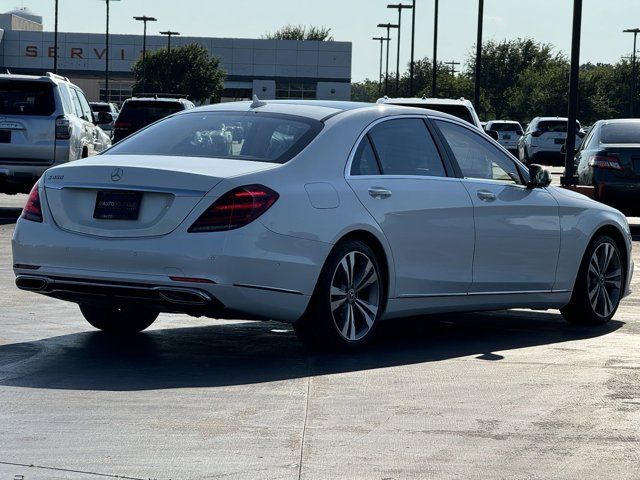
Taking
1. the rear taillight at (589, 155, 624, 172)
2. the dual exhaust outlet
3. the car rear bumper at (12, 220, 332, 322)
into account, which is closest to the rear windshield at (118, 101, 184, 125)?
the rear taillight at (589, 155, 624, 172)

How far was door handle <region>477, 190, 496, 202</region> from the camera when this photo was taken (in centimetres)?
1005

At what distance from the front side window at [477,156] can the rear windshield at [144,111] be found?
69.5ft

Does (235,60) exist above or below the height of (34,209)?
above

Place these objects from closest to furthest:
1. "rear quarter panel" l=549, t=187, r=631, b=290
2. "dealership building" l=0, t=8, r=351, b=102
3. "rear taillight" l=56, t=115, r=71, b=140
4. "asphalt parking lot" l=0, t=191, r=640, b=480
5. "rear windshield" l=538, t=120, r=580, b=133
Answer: "asphalt parking lot" l=0, t=191, r=640, b=480 < "rear quarter panel" l=549, t=187, r=631, b=290 < "rear taillight" l=56, t=115, r=71, b=140 < "rear windshield" l=538, t=120, r=580, b=133 < "dealership building" l=0, t=8, r=351, b=102

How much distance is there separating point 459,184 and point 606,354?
144 cm

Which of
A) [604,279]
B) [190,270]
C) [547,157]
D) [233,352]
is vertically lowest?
[233,352]

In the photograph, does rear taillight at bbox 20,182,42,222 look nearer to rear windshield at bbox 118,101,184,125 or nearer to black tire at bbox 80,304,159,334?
black tire at bbox 80,304,159,334

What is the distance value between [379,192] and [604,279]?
8.52ft

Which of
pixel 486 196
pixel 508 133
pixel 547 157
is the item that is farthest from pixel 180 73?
pixel 486 196

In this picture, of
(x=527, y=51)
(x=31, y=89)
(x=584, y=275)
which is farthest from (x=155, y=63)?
(x=584, y=275)

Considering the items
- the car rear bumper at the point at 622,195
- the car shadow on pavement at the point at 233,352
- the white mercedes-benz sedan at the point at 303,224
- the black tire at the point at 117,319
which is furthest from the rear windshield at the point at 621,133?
the black tire at the point at 117,319

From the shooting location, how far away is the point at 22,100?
69.1 ft

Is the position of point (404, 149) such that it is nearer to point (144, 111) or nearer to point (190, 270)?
point (190, 270)

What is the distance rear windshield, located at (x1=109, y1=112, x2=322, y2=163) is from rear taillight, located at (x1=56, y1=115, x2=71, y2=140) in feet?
37.8
